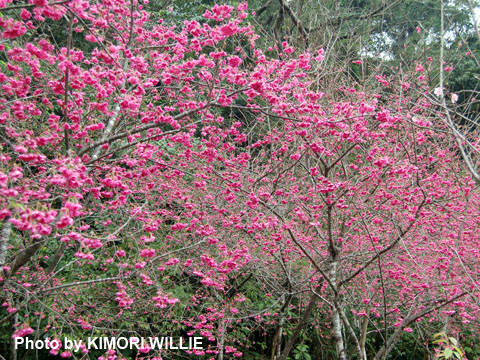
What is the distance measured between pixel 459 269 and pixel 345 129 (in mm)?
3901

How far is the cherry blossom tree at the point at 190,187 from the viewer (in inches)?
105

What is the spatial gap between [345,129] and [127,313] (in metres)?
3.37

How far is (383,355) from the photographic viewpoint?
4.03 m

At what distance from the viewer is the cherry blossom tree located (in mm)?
2672

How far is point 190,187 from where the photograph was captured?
18.1 feet

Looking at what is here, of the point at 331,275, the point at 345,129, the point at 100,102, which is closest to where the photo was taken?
the point at 100,102

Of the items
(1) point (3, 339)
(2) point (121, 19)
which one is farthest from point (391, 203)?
(1) point (3, 339)

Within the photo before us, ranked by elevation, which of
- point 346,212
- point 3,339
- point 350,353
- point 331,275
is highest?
point 346,212

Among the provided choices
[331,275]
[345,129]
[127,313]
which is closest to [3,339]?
[127,313]

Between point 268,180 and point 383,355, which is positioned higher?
point 268,180

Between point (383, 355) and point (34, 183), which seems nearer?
point (34, 183)

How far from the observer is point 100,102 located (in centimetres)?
281

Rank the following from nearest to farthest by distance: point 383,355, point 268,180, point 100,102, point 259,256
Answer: point 100,102 < point 383,355 < point 259,256 < point 268,180

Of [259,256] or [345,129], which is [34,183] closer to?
[345,129]
